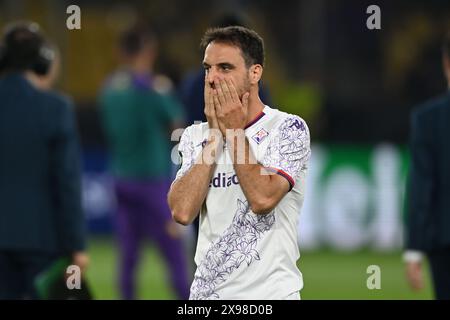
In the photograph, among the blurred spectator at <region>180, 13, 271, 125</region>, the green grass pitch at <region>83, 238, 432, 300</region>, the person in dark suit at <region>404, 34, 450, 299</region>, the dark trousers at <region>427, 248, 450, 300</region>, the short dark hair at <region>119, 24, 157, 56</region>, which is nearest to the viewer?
the dark trousers at <region>427, 248, 450, 300</region>

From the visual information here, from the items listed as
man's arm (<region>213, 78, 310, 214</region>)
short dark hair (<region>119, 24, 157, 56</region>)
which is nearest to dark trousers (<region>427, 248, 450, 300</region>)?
man's arm (<region>213, 78, 310, 214</region>)

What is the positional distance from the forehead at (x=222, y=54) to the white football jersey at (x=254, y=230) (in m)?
0.31

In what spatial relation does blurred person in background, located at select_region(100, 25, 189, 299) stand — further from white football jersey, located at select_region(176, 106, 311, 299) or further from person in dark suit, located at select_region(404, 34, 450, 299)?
white football jersey, located at select_region(176, 106, 311, 299)

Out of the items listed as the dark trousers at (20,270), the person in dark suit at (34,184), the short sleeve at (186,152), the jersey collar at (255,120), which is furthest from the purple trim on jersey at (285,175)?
the dark trousers at (20,270)

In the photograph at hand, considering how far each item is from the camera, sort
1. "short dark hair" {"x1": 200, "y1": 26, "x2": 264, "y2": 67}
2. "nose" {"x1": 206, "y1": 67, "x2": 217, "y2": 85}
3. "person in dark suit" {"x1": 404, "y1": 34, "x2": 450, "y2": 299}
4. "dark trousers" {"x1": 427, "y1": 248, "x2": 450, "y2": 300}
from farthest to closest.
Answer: "person in dark suit" {"x1": 404, "y1": 34, "x2": 450, "y2": 299}
"dark trousers" {"x1": 427, "y1": 248, "x2": 450, "y2": 300}
"short dark hair" {"x1": 200, "y1": 26, "x2": 264, "y2": 67}
"nose" {"x1": 206, "y1": 67, "x2": 217, "y2": 85}

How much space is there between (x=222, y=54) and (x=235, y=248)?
830mm

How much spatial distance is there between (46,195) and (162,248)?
135 inches

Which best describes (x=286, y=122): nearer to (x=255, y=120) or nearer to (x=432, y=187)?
(x=255, y=120)

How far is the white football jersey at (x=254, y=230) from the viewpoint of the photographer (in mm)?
4691

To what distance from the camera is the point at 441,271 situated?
6516 millimetres

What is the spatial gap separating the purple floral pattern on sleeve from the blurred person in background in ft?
17.0

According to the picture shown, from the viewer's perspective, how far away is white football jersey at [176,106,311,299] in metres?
4.69

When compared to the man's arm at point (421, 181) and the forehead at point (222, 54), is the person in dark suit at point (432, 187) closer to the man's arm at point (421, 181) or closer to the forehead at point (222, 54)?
the man's arm at point (421, 181)
